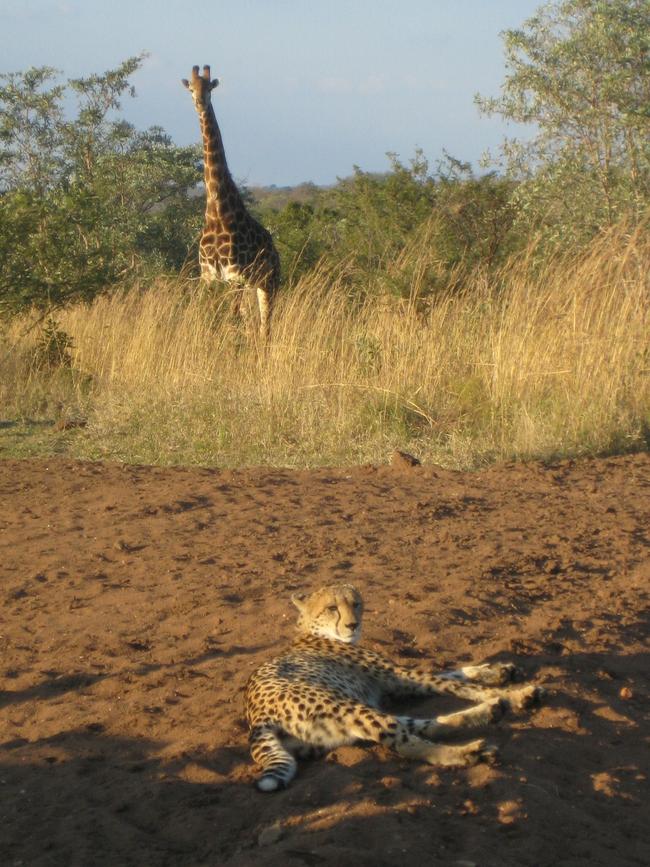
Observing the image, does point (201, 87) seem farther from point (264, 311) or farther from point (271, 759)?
point (271, 759)

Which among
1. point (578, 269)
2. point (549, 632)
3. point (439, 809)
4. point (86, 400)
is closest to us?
point (439, 809)

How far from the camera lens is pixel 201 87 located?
39.2ft

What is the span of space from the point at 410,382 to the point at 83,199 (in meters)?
3.96

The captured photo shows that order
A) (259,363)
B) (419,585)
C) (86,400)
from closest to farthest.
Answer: (419,585)
(259,363)
(86,400)

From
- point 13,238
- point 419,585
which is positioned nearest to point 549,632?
point 419,585

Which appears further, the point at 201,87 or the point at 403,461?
the point at 201,87

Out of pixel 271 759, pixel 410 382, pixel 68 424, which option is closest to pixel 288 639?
pixel 271 759

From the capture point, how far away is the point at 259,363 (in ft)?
30.3

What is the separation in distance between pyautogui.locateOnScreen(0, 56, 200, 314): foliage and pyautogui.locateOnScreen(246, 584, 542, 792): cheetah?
22.8 ft

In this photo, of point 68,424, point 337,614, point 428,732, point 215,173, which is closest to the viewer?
point 428,732

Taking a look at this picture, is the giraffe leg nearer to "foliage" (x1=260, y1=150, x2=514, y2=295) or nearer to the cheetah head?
"foliage" (x1=260, y1=150, x2=514, y2=295)

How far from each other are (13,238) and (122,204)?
286 inches

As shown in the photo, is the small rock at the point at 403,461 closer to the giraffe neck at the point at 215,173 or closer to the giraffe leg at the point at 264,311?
the giraffe leg at the point at 264,311

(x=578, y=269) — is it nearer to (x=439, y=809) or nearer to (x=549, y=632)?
(x=549, y=632)
